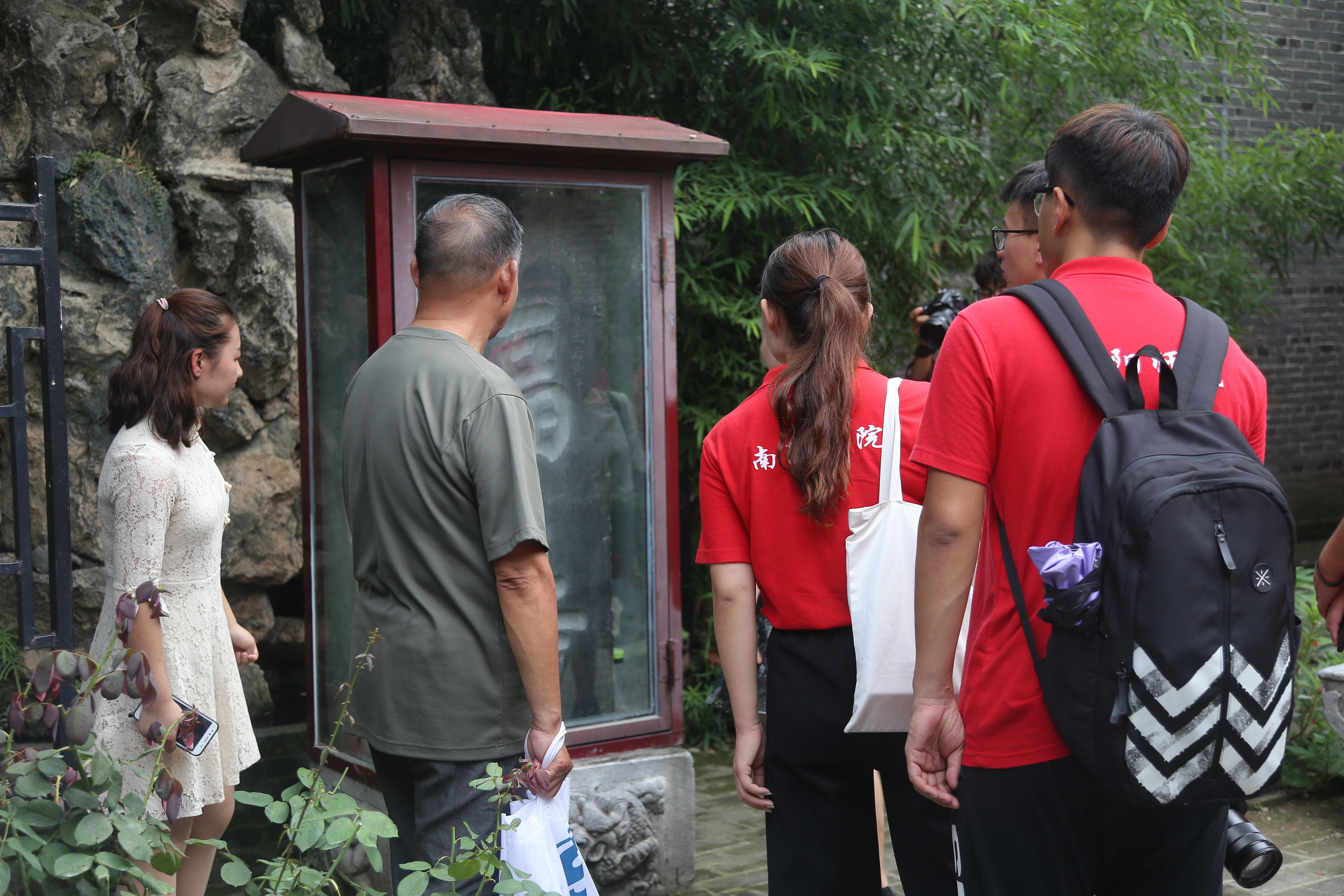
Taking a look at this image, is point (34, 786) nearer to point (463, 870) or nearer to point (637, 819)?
point (463, 870)

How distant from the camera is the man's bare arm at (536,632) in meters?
2.25

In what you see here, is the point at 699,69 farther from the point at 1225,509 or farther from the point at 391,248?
the point at 1225,509

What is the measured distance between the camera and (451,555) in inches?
89.7

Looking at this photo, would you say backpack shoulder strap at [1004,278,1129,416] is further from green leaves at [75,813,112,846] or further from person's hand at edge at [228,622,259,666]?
person's hand at edge at [228,622,259,666]

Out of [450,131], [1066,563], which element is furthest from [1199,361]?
[450,131]

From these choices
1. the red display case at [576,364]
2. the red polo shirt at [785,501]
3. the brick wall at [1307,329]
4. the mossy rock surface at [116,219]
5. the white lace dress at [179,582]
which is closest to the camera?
the red polo shirt at [785,501]

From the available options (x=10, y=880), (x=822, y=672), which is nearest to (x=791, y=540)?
(x=822, y=672)

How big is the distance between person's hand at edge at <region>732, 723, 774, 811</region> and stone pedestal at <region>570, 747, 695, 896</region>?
4.21ft

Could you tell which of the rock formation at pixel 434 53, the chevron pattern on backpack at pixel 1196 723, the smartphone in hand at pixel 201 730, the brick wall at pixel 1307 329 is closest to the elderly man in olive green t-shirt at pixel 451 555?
the smartphone in hand at pixel 201 730

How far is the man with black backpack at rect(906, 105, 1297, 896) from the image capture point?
158 centimetres

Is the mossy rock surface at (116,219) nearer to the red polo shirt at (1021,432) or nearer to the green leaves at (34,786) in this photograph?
the green leaves at (34,786)

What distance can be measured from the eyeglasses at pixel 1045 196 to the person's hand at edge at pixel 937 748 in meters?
0.78

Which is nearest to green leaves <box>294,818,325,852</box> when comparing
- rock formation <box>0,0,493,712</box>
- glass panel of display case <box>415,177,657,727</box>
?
glass panel of display case <box>415,177,657,727</box>

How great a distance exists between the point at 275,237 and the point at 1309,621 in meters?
4.70
